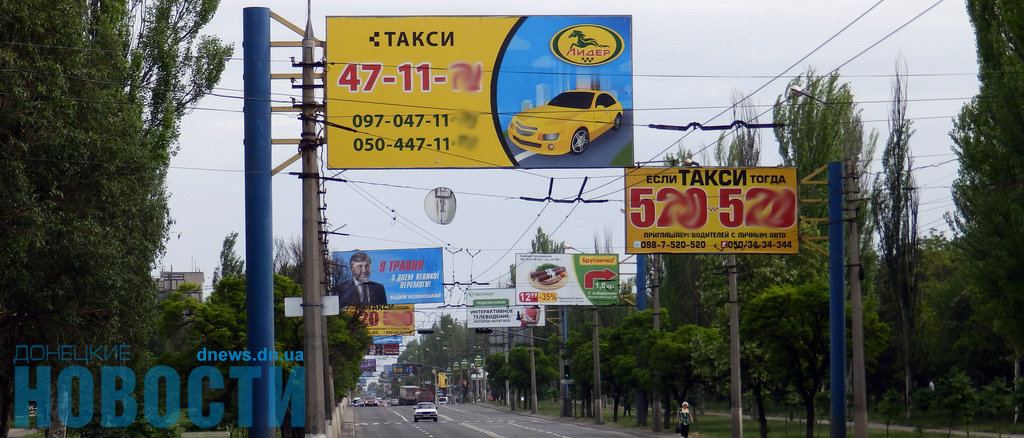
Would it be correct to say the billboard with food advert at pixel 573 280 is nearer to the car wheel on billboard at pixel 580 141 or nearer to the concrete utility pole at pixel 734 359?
the concrete utility pole at pixel 734 359

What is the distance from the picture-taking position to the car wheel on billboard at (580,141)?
22.5 meters

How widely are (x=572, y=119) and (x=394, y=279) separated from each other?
36079 millimetres

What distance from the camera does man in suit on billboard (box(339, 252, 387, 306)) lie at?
57.1 m

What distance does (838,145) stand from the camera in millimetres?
54344

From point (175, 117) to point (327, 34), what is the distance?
1073 cm

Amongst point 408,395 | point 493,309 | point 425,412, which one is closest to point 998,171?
point 493,309

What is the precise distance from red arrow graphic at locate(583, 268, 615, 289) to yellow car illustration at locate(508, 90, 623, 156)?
43599 millimetres

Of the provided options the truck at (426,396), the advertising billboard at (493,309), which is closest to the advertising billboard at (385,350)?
the truck at (426,396)

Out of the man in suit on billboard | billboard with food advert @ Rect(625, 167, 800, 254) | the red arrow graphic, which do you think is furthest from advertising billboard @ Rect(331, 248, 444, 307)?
billboard with food advert @ Rect(625, 167, 800, 254)

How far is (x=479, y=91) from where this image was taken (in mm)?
22094

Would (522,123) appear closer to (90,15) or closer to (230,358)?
(90,15)

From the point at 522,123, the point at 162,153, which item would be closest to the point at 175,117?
the point at 162,153

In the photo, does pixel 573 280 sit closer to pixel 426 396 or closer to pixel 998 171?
pixel 998 171

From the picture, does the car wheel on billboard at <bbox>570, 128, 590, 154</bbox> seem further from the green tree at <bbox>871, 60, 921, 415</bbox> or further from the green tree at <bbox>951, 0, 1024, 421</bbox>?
the green tree at <bbox>871, 60, 921, 415</bbox>
